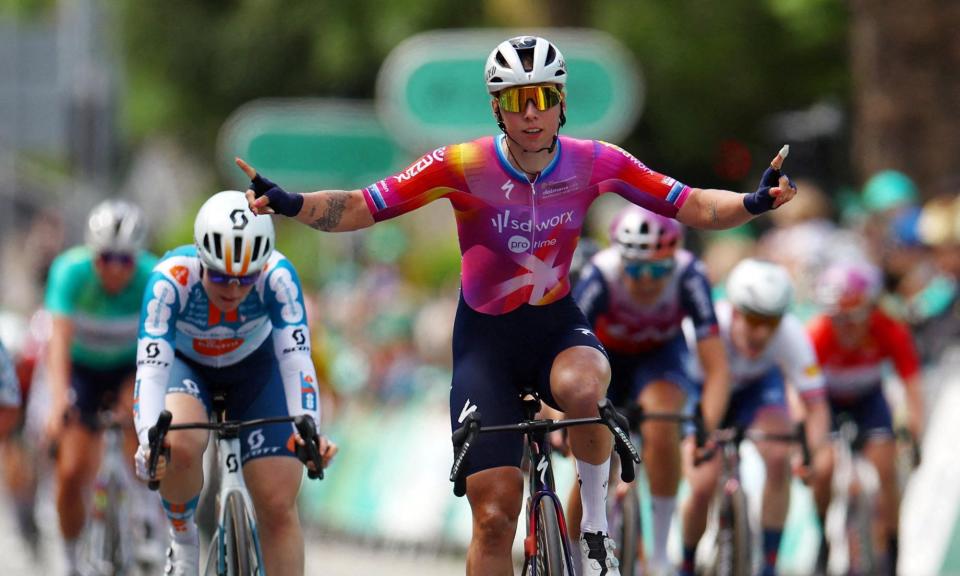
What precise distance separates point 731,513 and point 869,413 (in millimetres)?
2128

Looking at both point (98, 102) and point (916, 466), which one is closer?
point (916, 466)

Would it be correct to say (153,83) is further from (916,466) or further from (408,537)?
(916,466)

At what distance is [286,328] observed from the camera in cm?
916

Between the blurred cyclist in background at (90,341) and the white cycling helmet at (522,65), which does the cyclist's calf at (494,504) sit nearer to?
the white cycling helmet at (522,65)

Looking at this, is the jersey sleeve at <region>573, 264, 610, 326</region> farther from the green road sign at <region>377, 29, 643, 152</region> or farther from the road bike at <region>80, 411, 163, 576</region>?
the green road sign at <region>377, 29, 643, 152</region>

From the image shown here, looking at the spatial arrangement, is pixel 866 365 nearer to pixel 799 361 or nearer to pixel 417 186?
pixel 799 361

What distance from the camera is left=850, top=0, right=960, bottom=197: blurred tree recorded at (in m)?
19.5

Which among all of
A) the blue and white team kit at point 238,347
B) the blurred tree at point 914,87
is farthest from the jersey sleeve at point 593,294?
the blurred tree at point 914,87

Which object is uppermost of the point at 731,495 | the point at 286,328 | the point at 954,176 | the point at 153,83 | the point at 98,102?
the point at 153,83

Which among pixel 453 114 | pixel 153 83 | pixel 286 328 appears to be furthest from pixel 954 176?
pixel 153 83

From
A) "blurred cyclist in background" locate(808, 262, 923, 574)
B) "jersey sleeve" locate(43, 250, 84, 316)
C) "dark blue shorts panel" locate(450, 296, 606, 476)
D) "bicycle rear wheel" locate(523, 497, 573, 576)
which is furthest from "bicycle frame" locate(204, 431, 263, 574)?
"blurred cyclist in background" locate(808, 262, 923, 574)

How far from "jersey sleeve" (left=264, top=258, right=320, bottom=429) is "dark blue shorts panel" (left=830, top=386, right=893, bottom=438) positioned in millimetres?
4993

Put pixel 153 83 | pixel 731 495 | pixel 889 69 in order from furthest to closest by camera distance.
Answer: pixel 153 83 < pixel 889 69 < pixel 731 495

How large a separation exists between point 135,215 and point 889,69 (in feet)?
33.5
